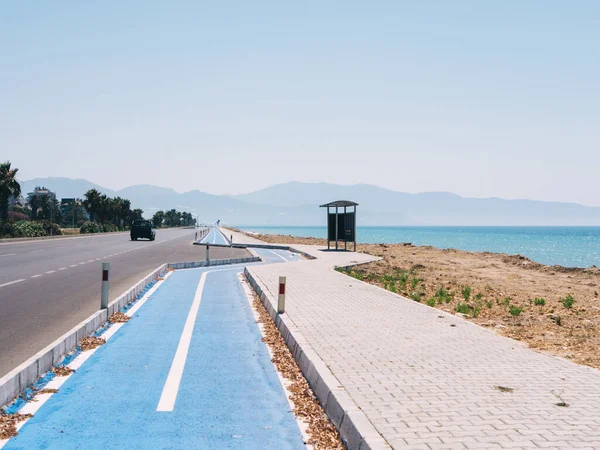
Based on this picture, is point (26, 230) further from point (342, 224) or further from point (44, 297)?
point (44, 297)

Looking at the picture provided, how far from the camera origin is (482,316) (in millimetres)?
12656

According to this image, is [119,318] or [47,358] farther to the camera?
[119,318]

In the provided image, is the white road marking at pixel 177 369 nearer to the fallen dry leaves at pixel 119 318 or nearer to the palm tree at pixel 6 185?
the fallen dry leaves at pixel 119 318

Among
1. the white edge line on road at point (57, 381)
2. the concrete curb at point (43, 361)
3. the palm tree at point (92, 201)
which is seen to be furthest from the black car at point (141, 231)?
the palm tree at point (92, 201)

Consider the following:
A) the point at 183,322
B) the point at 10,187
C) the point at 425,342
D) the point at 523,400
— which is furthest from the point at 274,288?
the point at 10,187

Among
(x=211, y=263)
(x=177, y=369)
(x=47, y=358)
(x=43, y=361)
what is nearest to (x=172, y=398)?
(x=177, y=369)

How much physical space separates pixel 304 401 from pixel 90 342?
429 centimetres

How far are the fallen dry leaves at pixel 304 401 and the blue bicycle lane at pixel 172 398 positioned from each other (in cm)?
12

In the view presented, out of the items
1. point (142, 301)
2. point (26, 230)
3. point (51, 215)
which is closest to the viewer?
point (142, 301)

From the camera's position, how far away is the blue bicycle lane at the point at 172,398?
5.16m

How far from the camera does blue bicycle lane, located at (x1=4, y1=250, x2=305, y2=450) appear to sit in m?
5.16

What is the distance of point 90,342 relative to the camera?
9.04 metres

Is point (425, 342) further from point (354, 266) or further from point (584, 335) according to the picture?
point (354, 266)

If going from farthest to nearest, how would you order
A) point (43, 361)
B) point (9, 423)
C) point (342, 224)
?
point (342, 224)
point (43, 361)
point (9, 423)
